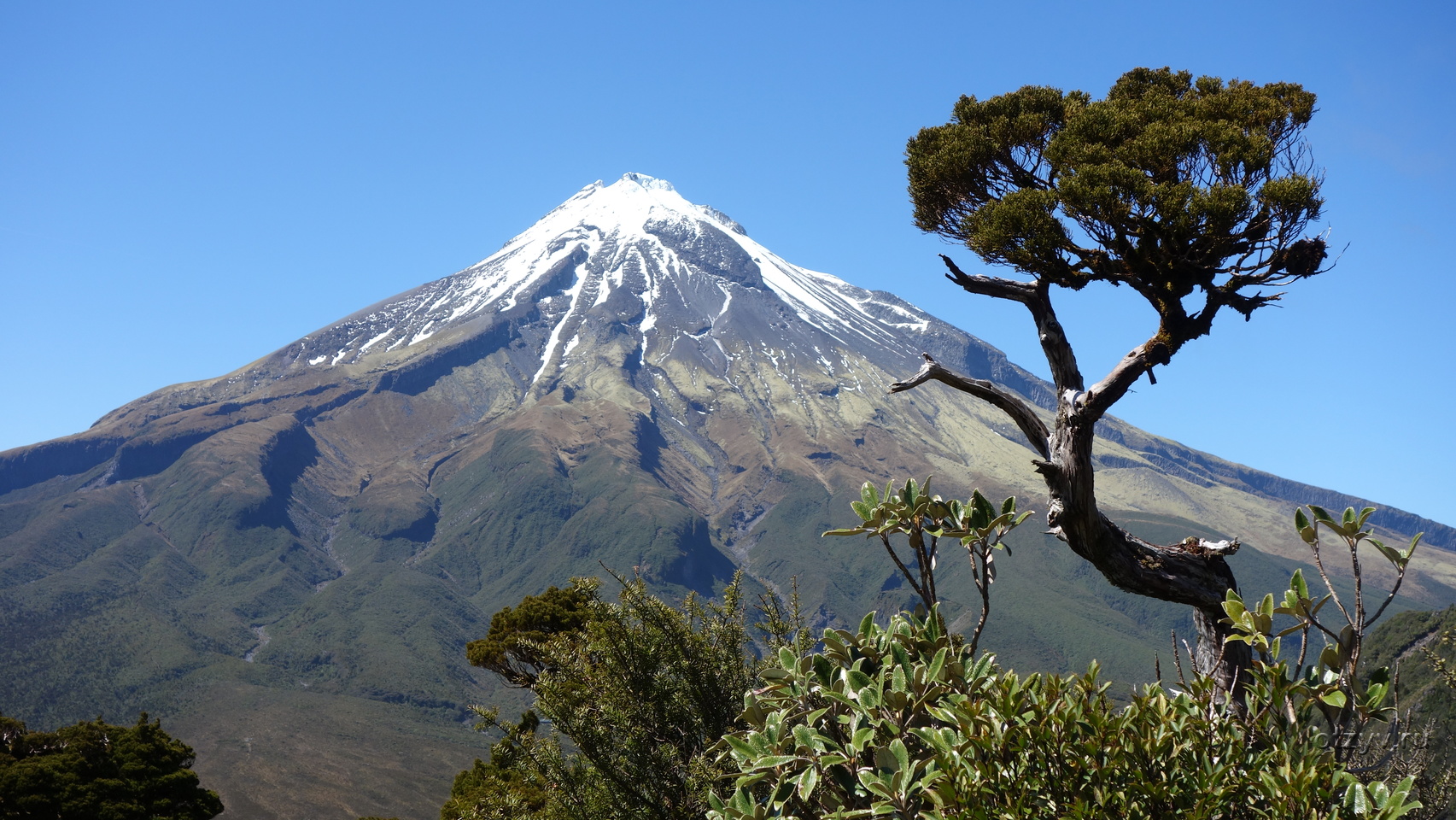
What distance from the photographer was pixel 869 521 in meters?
5.70

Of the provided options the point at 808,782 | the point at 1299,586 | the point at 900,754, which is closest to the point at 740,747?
the point at 808,782

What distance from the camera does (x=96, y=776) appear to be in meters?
25.6

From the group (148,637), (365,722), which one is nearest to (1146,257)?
(365,722)

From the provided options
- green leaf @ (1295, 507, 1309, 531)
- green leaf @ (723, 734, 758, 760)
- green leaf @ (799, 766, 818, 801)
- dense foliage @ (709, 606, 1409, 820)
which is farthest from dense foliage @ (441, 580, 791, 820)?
green leaf @ (1295, 507, 1309, 531)

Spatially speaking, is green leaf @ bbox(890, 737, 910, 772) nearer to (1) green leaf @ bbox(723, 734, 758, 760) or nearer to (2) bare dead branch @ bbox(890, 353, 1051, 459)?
(1) green leaf @ bbox(723, 734, 758, 760)

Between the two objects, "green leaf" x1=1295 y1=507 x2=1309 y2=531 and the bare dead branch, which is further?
the bare dead branch

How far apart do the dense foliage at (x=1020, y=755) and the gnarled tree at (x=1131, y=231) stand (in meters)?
2.27

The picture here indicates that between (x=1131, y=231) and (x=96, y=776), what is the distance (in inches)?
1116

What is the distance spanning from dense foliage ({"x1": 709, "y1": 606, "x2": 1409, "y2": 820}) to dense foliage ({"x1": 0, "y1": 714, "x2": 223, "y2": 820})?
2597cm

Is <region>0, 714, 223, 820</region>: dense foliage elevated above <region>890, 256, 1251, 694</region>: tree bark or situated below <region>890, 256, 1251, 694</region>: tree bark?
below

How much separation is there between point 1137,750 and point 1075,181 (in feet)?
17.5

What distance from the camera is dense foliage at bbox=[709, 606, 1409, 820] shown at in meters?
3.88

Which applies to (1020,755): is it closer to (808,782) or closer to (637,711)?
(808,782)

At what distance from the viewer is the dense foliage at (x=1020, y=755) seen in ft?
12.7
